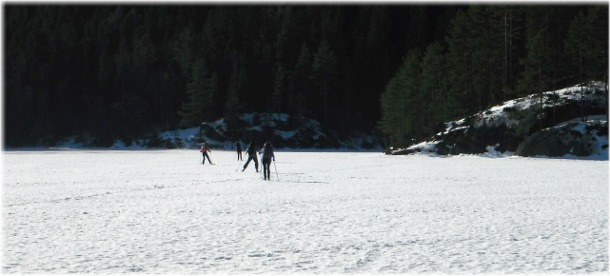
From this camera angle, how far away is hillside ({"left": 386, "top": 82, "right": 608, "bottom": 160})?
135 ft

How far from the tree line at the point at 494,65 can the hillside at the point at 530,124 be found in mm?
1333

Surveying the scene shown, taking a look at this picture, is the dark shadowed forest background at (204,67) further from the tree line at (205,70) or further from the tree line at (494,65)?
the tree line at (494,65)

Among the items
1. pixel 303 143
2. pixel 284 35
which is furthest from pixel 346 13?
pixel 303 143

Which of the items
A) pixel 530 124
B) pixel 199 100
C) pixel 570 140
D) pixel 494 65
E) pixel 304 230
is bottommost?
pixel 304 230

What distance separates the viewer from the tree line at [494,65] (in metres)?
43.9

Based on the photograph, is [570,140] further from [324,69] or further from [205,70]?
[205,70]

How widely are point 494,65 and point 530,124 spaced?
1237 cm

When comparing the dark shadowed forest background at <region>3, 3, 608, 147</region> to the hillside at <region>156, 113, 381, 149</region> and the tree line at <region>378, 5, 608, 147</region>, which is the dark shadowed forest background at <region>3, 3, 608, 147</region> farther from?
the tree line at <region>378, 5, 608, 147</region>

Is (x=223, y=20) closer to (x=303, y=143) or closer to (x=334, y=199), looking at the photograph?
(x=303, y=143)

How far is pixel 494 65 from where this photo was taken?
54.3m

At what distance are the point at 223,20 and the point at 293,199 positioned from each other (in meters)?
99.2

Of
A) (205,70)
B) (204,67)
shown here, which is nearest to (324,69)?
(205,70)

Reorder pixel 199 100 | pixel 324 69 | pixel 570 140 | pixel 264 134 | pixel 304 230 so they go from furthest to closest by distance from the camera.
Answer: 1. pixel 324 69
2. pixel 199 100
3. pixel 264 134
4. pixel 570 140
5. pixel 304 230

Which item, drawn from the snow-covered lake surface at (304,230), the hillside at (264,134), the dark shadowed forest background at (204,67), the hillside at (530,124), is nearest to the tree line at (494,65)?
the hillside at (530,124)
